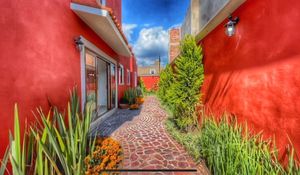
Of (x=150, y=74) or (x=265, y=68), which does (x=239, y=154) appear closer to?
(x=265, y=68)

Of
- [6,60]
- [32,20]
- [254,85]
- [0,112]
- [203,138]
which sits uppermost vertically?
[32,20]

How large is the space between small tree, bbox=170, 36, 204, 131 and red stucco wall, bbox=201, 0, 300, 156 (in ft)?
2.94

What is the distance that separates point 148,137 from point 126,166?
1.48 m

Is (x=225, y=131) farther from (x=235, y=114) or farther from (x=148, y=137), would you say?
(x=148, y=137)

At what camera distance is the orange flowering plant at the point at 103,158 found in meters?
2.48

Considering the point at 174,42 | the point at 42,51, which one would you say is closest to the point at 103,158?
the point at 42,51

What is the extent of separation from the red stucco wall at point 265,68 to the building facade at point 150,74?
68.6 feet

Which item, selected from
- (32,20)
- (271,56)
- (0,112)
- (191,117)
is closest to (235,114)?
(271,56)

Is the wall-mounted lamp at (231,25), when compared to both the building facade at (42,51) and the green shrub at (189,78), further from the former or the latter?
the building facade at (42,51)

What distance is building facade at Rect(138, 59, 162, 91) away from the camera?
2586 cm

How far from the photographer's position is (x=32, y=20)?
7.55ft

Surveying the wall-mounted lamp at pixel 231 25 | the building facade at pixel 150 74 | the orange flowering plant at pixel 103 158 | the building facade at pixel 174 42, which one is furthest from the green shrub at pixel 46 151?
the building facade at pixel 150 74

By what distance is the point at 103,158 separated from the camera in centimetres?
284

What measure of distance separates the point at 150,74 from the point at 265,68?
84.0 feet
